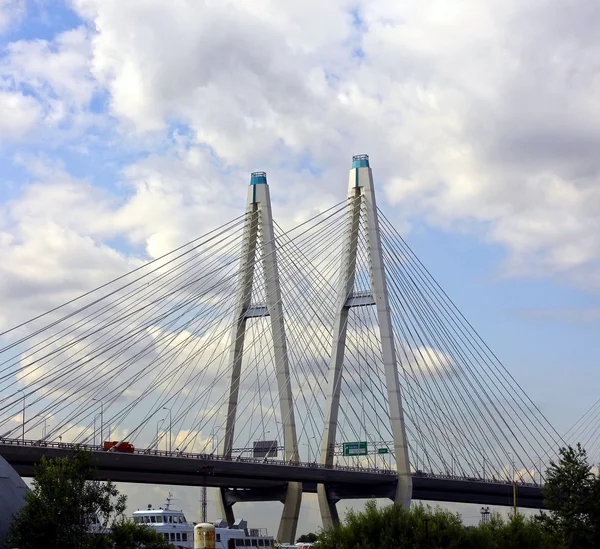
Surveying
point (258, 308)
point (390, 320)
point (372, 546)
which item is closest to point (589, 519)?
point (372, 546)

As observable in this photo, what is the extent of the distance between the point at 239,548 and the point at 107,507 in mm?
24360

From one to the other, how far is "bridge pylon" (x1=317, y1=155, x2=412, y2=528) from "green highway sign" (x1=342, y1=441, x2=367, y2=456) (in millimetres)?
5774

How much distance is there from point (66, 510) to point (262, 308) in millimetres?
31550

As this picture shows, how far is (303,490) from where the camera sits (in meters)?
92.0

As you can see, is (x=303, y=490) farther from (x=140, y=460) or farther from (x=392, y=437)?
(x=140, y=460)

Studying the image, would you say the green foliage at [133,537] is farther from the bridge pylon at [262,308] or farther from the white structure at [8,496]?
the bridge pylon at [262,308]

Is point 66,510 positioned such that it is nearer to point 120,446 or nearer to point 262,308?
point 120,446

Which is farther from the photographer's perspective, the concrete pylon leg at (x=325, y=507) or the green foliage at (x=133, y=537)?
the concrete pylon leg at (x=325, y=507)

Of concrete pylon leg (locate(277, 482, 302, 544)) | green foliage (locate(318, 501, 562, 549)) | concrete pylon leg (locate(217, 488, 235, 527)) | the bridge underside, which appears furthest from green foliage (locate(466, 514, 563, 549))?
concrete pylon leg (locate(217, 488, 235, 527))

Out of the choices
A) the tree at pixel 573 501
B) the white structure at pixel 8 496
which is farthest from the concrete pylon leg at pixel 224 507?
the white structure at pixel 8 496

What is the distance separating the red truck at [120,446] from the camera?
2825 inches

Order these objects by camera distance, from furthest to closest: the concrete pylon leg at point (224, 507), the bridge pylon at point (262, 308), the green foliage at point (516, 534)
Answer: the concrete pylon leg at point (224, 507)
the bridge pylon at point (262, 308)
the green foliage at point (516, 534)

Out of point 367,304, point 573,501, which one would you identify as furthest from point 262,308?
point 573,501

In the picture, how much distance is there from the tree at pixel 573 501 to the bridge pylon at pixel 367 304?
53.3 feet
